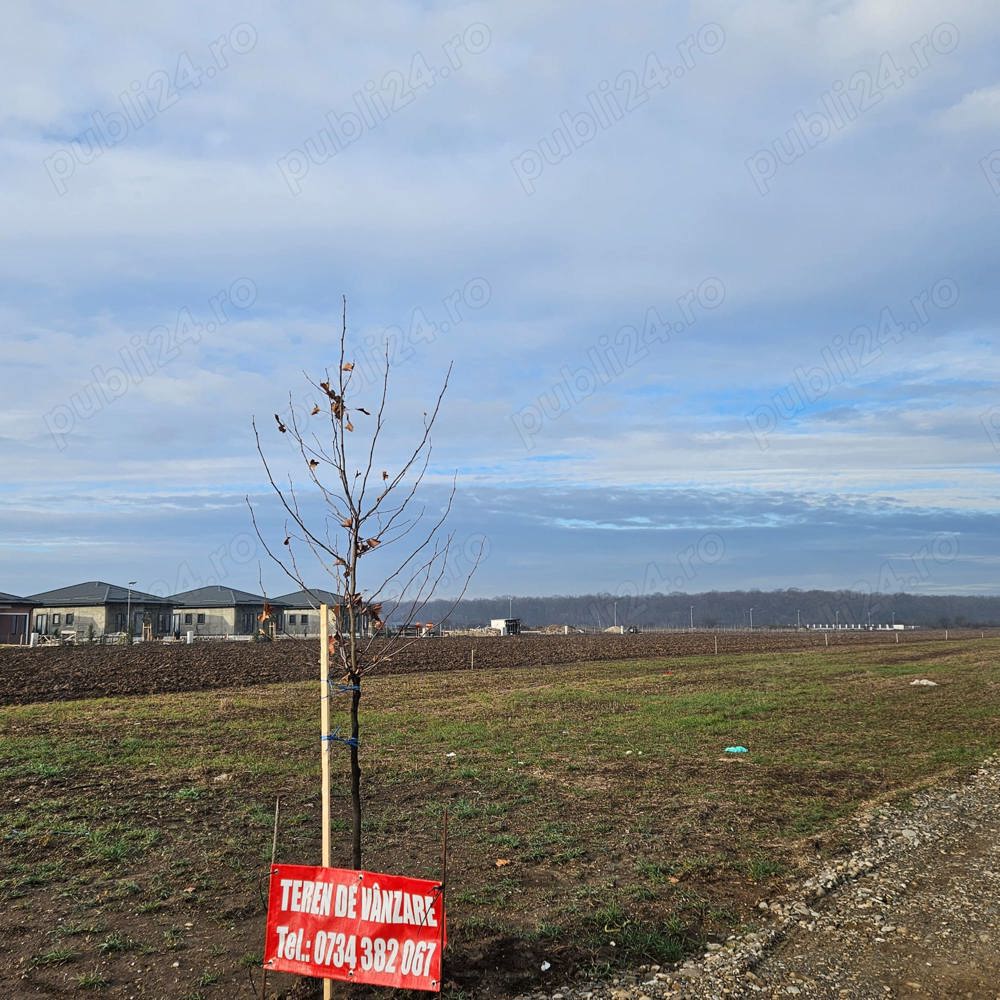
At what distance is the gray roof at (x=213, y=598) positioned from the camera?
298 feet

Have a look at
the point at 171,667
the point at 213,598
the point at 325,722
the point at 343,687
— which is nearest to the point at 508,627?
the point at 213,598

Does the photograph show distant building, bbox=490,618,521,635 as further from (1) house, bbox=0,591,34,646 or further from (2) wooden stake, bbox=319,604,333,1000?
(2) wooden stake, bbox=319,604,333,1000

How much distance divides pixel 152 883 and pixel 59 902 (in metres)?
0.72

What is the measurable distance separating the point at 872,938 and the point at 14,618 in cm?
8791

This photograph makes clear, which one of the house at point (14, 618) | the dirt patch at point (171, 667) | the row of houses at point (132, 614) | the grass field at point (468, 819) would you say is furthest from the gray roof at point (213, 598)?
the grass field at point (468, 819)

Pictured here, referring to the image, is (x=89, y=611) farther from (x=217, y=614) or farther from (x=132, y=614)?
(x=217, y=614)

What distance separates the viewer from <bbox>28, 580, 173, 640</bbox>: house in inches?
3147

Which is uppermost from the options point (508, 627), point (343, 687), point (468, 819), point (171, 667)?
point (343, 687)

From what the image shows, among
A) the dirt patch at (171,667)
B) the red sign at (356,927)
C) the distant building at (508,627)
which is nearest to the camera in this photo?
the red sign at (356,927)

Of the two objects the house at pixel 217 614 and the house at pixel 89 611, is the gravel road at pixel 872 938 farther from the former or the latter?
the house at pixel 217 614

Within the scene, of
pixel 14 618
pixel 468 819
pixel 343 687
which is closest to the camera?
pixel 343 687

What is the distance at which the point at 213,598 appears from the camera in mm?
93000

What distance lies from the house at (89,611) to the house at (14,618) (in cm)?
104

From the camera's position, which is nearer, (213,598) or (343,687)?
(343,687)
